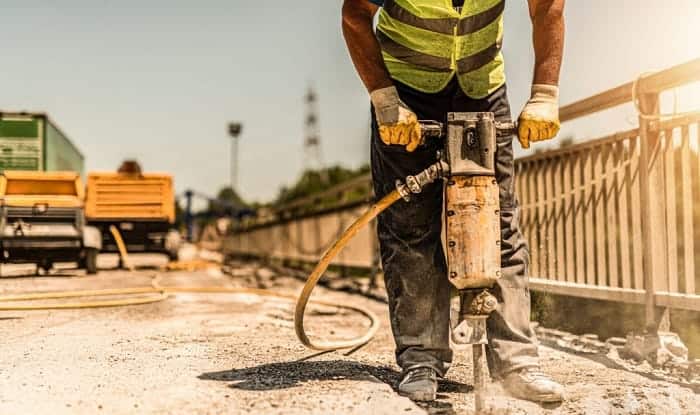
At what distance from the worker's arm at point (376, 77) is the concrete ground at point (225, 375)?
81 cm

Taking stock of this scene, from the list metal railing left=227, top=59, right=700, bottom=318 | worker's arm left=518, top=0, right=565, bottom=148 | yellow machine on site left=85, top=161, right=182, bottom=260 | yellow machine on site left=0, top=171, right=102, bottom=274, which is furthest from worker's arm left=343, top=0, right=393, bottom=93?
yellow machine on site left=85, top=161, right=182, bottom=260

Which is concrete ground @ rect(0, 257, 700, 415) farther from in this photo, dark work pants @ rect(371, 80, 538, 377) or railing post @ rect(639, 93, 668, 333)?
railing post @ rect(639, 93, 668, 333)

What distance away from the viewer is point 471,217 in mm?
A: 2250

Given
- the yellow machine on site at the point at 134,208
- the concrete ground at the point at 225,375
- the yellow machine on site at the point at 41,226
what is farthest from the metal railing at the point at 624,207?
the yellow machine on site at the point at 134,208

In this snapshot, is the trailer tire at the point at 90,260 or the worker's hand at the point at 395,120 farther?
the trailer tire at the point at 90,260

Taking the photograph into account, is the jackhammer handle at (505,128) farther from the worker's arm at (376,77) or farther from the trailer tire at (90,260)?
the trailer tire at (90,260)

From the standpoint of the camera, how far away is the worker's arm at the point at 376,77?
2.36 meters

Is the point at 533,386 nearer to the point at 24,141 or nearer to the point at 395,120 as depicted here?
the point at 395,120

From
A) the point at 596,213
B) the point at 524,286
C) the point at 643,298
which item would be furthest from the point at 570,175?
the point at 524,286

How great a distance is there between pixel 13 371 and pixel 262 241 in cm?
1342

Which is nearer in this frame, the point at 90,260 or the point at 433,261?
the point at 433,261

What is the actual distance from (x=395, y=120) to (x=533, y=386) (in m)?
0.96

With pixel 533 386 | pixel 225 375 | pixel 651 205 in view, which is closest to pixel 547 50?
pixel 533 386

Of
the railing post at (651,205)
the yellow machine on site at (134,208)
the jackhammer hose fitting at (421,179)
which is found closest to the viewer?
the jackhammer hose fitting at (421,179)
